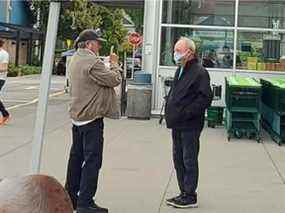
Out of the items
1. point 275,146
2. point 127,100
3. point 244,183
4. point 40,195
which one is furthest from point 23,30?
point 40,195

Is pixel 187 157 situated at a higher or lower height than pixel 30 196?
lower

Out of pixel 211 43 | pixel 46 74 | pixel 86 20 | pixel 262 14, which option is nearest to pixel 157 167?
pixel 46 74

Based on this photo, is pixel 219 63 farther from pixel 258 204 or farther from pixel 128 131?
pixel 258 204

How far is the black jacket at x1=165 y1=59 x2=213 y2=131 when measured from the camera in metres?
6.62

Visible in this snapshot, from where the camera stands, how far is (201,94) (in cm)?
664

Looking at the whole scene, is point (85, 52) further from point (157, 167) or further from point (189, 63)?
point (157, 167)

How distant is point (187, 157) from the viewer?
669 centimetres

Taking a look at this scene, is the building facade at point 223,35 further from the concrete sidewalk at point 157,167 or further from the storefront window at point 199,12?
the concrete sidewalk at point 157,167

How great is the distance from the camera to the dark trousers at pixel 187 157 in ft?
21.8

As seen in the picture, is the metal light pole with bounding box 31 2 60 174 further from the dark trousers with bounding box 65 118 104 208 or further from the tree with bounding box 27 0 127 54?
the tree with bounding box 27 0 127 54

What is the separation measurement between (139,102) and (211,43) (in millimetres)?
2297

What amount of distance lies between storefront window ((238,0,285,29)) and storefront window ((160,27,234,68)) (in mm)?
541

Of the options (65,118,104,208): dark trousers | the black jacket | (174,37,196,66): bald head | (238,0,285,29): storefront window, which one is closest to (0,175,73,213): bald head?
(65,118,104,208): dark trousers

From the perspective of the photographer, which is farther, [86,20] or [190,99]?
[86,20]
